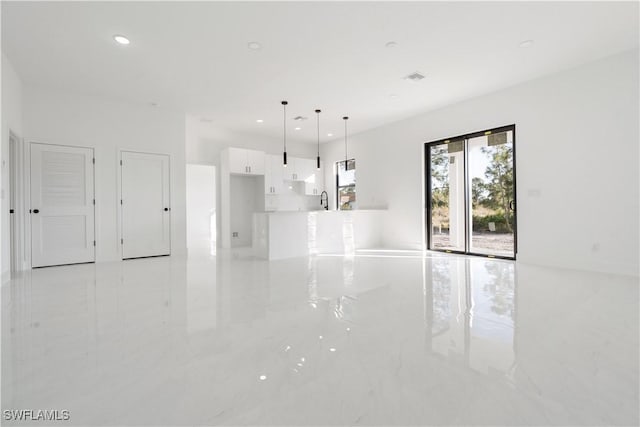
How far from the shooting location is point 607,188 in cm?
425

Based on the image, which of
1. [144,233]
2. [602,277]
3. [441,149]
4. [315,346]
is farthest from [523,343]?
[144,233]

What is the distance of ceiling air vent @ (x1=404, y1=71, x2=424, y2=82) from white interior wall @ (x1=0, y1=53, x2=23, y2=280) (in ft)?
16.5

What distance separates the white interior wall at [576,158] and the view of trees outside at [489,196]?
26cm

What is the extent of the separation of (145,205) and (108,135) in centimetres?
128

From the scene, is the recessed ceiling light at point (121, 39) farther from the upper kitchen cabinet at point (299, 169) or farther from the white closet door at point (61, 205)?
the upper kitchen cabinet at point (299, 169)

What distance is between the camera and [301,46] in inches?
149

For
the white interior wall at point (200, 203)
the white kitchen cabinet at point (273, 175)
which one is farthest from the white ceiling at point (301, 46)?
the white interior wall at point (200, 203)

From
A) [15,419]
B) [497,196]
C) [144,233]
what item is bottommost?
[15,419]

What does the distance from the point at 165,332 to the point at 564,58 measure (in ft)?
17.3

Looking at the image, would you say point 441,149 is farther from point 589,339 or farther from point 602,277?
point 589,339

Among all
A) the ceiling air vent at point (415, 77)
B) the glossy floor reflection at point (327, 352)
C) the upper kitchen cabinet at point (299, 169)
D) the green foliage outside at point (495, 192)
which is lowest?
the glossy floor reflection at point (327, 352)

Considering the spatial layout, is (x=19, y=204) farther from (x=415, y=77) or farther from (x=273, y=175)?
(x=415, y=77)

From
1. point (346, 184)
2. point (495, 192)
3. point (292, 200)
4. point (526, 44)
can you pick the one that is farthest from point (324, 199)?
point (526, 44)

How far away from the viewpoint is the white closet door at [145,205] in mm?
5766
